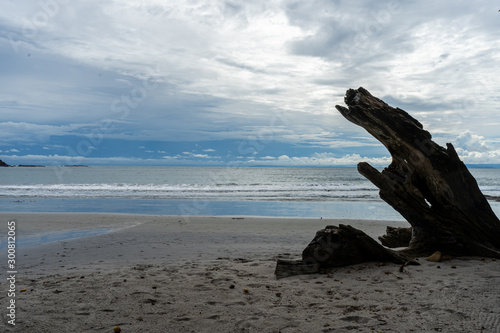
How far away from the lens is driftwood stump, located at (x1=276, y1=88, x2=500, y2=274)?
6.20 metres

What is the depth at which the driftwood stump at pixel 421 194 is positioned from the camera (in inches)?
244

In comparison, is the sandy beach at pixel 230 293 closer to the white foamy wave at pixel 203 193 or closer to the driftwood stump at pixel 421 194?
the driftwood stump at pixel 421 194

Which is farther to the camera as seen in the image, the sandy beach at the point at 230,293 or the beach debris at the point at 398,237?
the beach debris at the point at 398,237

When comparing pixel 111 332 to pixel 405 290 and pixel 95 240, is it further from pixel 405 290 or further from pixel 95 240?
pixel 95 240

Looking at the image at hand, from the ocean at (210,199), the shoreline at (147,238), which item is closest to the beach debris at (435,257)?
the shoreline at (147,238)

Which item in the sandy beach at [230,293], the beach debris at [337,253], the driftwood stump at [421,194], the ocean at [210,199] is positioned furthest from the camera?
the ocean at [210,199]

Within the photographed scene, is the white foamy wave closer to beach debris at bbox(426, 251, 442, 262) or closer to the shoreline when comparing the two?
the shoreline

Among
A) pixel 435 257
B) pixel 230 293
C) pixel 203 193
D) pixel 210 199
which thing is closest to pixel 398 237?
pixel 435 257

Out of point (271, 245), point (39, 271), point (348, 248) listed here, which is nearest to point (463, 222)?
point (348, 248)

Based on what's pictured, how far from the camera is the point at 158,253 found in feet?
27.0

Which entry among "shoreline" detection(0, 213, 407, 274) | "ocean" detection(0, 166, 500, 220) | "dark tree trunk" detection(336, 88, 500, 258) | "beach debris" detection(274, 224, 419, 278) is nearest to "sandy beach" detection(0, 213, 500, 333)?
"shoreline" detection(0, 213, 407, 274)

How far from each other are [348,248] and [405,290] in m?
1.41

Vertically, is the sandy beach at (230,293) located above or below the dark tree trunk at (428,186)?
below

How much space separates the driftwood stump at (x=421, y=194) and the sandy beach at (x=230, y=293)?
0.36 m
